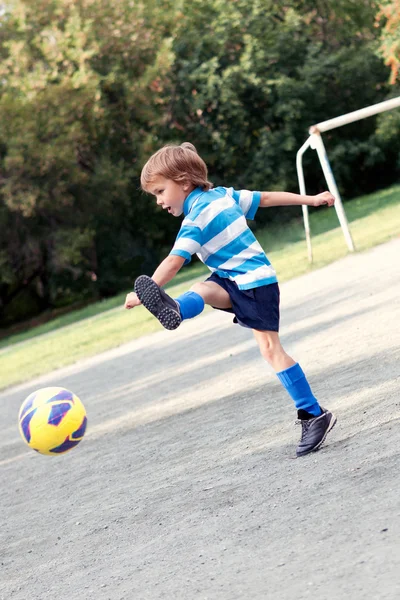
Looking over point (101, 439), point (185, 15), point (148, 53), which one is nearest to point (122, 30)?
point (148, 53)

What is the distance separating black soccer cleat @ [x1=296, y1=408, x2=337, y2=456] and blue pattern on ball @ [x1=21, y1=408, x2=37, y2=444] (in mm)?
1653

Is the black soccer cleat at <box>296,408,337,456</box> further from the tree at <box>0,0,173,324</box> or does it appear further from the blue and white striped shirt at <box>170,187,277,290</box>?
the tree at <box>0,0,173,324</box>

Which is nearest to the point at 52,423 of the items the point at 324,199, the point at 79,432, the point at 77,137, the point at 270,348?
A: the point at 79,432

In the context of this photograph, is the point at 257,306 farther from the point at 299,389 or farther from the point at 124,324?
the point at 124,324

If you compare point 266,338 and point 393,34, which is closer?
point 266,338

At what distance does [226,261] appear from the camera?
486 centimetres

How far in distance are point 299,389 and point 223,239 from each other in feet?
2.89

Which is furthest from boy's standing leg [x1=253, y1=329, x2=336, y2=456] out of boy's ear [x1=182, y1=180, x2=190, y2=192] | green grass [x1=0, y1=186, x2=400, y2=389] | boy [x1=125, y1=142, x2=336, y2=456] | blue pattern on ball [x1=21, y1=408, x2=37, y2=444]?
green grass [x1=0, y1=186, x2=400, y2=389]

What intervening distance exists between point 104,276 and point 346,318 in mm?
22479

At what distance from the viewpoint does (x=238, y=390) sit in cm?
707

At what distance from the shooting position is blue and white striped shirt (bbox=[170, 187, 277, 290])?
15.6 ft

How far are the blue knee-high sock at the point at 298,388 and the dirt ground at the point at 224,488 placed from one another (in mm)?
189

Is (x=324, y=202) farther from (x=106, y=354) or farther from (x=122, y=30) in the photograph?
(x=122, y=30)

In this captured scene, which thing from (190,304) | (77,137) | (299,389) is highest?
(190,304)
